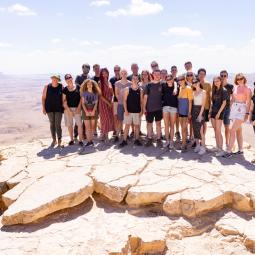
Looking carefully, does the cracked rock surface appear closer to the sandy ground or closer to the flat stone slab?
the flat stone slab

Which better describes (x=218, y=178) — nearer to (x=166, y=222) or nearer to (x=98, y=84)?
(x=166, y=222)

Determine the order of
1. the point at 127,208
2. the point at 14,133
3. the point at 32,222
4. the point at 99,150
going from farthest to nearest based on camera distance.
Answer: the point at 14,133 → the point at 99,150 → the point at 127,208 → the point at 32,222

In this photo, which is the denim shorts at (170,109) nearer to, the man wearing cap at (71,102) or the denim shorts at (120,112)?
the denim shorts at (120,112)

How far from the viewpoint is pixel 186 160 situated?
271 inches

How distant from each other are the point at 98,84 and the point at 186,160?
276cm

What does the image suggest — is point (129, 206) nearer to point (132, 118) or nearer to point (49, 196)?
point (49, 196)

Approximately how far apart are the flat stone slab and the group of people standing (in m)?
2.01

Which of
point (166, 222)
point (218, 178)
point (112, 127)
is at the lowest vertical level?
point (166, 222)

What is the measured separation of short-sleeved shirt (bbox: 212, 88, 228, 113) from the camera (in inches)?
271

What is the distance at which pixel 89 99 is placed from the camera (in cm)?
763

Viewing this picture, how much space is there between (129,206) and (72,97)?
3.10m

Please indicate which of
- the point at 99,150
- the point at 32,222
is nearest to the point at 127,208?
the point at 32,222

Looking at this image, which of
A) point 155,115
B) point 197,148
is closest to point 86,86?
point 155,115

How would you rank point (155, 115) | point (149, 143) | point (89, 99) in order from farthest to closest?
1. point (149, 143)
2. point (89, 99)
3. point (155, 115)
